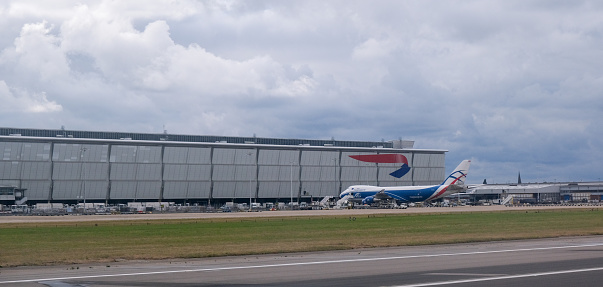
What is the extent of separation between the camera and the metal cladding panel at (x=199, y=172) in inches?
5797

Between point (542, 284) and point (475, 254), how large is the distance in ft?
36.8

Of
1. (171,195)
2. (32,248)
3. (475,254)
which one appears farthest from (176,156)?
(475,254)

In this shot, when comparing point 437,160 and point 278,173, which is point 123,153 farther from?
point 437,160

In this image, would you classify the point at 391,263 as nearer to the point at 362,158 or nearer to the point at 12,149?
the point at 12,149

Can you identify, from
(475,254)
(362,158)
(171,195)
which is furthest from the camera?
(362,158)

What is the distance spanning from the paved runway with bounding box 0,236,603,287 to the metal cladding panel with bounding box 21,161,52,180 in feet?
371

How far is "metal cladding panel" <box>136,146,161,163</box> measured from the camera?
14212 cm

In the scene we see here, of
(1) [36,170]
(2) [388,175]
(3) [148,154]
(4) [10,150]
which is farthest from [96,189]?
(2) [388,175]

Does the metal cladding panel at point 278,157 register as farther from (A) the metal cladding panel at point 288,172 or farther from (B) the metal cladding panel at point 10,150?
(B) the metal cladding panel at point 10,150

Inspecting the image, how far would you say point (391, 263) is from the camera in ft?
90.0

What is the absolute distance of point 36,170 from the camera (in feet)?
437

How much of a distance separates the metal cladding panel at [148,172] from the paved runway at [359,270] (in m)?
114

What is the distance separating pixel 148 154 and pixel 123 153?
541cm

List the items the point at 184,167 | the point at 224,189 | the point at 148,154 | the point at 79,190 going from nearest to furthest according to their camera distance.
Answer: the point at 79,190 → the point at 148,154 → the point at 184,167 → the point at 224,189
